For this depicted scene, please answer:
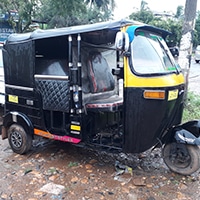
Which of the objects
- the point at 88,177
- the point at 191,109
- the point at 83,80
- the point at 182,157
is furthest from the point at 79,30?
the point at 191,109

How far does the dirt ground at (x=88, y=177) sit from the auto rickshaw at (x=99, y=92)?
0.94 feet

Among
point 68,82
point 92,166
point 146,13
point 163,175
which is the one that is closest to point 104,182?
point 92,166

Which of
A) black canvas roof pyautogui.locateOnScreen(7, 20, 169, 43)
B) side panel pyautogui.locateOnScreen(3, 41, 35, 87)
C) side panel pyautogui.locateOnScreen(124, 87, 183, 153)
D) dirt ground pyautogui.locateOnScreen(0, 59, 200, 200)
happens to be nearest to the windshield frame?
black canvas roof pyautogui.locateOnScreen(7, 20, 169, 43)

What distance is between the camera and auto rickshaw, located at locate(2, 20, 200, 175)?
3.46 m

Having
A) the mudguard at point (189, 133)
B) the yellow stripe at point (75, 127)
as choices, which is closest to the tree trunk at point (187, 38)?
the mudguard at point (189, 133)

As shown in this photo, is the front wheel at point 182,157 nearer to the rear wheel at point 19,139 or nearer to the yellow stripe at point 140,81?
the yellow stripe at point 140,81

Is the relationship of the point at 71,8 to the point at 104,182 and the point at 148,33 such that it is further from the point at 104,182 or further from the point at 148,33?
the point at 104,182

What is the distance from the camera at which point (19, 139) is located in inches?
181

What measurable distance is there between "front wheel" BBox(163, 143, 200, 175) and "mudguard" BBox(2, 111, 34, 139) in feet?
7.73

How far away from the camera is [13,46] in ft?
14.4

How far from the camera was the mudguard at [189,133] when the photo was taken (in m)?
3.66

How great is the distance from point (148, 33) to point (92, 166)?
2.38 metres

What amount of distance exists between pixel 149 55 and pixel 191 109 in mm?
3701

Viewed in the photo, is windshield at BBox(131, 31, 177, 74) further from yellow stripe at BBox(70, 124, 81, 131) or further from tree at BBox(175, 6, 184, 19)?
tree at BBox(175, 6, 184, 19)
